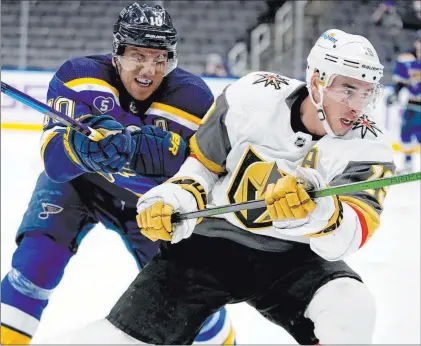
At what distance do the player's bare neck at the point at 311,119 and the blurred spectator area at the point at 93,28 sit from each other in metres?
6.35

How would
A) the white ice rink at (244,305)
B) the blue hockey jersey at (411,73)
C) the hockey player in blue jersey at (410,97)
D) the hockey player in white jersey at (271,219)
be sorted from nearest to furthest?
the hockey player in white jersey at (271,219), the white ice rink at (244,305), the hockey player in blue jersey at (410,97), the blue hockey jersey at (411,73)

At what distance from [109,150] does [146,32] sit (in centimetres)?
34

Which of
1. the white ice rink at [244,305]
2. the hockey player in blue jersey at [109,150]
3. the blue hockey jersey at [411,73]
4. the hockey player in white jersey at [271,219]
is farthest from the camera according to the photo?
the blue hockey jersey at [411,73]

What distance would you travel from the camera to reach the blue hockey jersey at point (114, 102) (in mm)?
2066

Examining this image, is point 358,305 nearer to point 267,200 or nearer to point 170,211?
point 267,200

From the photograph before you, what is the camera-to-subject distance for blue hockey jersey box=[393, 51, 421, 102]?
620 cm

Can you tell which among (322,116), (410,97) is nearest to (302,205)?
(322,116)

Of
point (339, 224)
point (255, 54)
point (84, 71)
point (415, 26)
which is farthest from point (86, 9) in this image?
point (339, 224)

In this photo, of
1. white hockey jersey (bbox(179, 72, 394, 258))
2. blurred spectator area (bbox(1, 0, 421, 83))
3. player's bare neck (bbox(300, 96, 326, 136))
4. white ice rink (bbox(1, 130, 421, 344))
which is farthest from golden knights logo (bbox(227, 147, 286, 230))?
blurred spectator area (bbox(1, 0, 421, 83))

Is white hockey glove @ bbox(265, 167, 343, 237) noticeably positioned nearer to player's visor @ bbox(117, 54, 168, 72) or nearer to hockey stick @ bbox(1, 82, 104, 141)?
hockey stick @ bbox(1, 82, 104, 141)

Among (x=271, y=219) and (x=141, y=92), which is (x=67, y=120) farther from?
(x=271, y=219)

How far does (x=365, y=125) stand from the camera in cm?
176

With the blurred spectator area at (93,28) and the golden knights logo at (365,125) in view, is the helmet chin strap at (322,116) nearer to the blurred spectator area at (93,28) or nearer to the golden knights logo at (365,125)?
the golden knights logo at (365,125)

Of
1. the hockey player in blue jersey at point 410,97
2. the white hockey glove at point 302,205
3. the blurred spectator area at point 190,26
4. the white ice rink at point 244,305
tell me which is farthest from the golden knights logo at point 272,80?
the blurred spectator area at point 190,26
